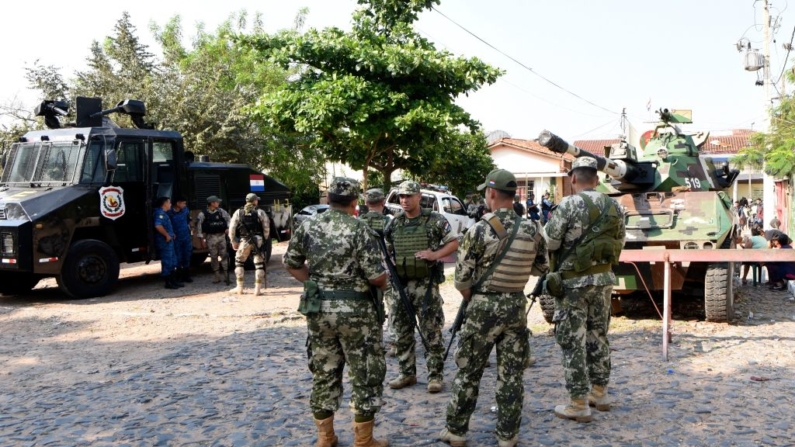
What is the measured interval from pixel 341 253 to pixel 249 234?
6.53m

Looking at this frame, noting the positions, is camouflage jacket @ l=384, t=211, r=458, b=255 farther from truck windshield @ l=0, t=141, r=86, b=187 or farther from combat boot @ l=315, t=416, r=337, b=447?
truck windshield @ l=0, t=141, r=86, b=187

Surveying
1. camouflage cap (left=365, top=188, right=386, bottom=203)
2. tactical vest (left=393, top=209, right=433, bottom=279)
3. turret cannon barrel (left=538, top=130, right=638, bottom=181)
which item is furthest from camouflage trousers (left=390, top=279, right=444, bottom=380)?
turret cannon barrel (left=538, top=130, right=638, bottom=181)

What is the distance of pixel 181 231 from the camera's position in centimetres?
1138

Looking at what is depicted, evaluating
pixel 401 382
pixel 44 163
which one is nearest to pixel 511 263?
pixel 401 382

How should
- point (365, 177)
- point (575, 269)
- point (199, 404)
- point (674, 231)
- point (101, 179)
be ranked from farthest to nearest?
point (365, 177) → point (101, 179) → point (674, 231) → point (199, 404) → point (575, 269)

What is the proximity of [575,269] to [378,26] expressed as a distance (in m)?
8.43

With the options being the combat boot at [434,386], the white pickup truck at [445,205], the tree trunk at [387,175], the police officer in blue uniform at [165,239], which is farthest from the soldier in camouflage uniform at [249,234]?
the white pickup truck at [445,205]

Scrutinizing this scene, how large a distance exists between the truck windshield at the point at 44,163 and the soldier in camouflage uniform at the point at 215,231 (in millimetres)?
2087

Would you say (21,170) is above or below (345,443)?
above

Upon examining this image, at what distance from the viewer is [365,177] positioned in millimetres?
12812

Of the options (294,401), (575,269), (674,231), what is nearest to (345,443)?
(294,401)

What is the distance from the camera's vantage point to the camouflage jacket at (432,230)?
211 inches

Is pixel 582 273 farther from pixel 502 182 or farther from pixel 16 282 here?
pixel 16 282

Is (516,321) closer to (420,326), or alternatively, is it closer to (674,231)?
(420,326)
